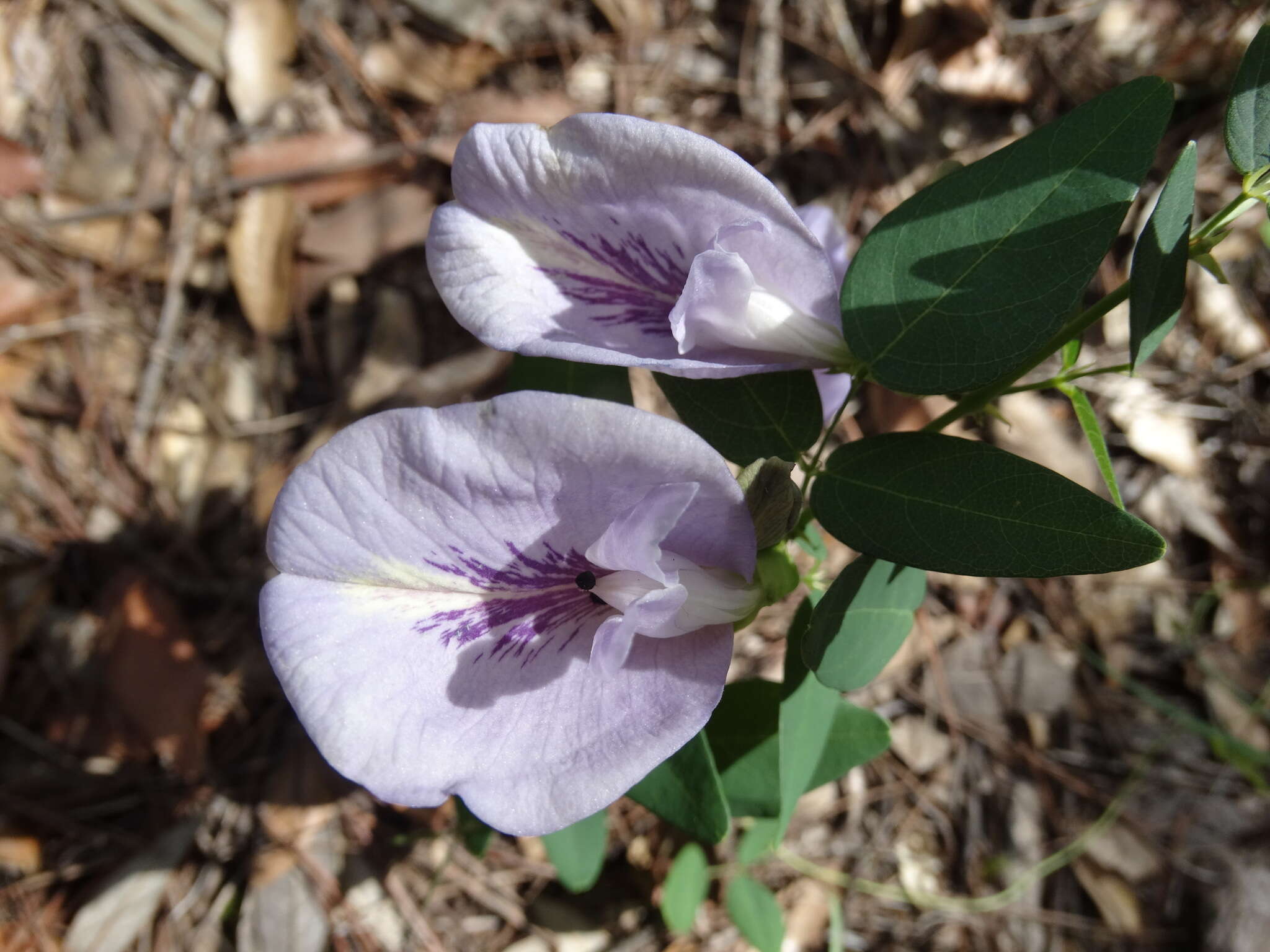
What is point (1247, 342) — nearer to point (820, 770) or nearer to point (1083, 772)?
point (1083, 772)

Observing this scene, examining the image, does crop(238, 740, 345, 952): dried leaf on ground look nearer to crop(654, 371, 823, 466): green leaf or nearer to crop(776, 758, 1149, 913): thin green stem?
crop(776, 758, 1149, 913): thin green stem

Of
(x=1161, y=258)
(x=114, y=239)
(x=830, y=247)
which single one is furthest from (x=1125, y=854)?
(x=114, y=239)

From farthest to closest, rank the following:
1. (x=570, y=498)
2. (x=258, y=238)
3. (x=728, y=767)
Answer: (x=258, y=238) → (x=728, y=767) → (x=570, y=498)

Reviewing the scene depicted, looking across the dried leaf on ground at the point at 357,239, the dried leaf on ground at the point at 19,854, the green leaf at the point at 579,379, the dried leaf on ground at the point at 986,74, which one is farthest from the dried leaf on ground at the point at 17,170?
the dried leaf on ground at the point at 986,74

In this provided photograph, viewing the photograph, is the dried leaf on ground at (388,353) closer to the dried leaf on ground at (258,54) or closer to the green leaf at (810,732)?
the dried leaf on ground at (258,54)

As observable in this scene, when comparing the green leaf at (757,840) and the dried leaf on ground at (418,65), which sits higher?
the dried leaf on ground at (418,65)

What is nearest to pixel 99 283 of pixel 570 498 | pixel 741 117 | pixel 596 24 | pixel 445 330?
pixel 445 330
